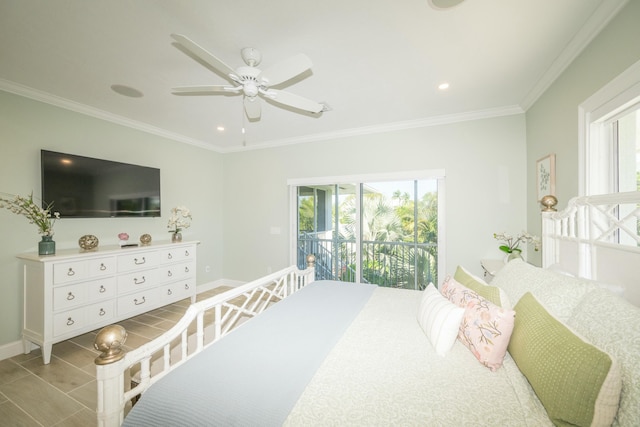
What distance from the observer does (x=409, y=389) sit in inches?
37.2

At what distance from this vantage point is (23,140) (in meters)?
2.43

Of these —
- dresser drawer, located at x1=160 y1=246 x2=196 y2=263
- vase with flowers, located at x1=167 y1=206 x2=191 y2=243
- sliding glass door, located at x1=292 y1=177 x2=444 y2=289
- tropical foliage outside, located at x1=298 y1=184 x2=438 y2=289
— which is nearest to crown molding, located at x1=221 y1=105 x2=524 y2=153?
sliding glass door, located at x1=292 y1=177 x2=444 y2=289

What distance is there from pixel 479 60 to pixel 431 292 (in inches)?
75.8

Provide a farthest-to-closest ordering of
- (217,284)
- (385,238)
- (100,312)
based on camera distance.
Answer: (217,284), (385,238), (100,312)

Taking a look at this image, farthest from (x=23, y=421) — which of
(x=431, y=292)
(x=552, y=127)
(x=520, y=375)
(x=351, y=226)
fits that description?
(x=552, y=127)

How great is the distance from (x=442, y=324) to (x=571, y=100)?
7.12 feet

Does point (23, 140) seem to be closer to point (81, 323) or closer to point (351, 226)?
point (81, 323)

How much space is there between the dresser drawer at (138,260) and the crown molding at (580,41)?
14.7ft

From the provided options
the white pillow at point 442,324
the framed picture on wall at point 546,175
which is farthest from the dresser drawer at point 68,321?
the framed picture on wall at point 546,175

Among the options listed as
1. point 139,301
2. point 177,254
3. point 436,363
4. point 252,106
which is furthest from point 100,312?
point 436,363

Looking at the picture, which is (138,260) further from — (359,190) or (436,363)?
(436,363)

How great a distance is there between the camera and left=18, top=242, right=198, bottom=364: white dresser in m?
2.19

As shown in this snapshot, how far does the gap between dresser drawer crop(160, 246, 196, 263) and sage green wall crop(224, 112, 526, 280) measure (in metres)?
1.07

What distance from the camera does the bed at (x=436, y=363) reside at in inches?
29.9
